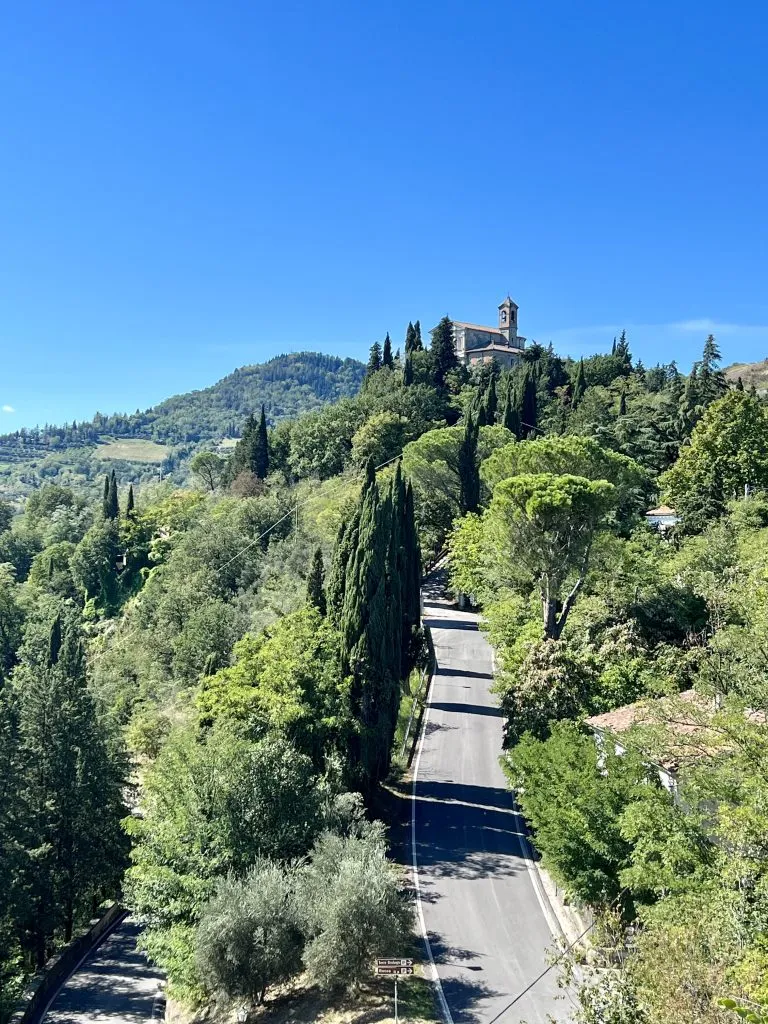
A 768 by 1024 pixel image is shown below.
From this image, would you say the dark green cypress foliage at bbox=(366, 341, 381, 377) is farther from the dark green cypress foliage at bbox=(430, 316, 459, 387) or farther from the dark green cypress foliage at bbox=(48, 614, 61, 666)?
the dark green cypress foliage at bbox=(48, 614, 61, 666)

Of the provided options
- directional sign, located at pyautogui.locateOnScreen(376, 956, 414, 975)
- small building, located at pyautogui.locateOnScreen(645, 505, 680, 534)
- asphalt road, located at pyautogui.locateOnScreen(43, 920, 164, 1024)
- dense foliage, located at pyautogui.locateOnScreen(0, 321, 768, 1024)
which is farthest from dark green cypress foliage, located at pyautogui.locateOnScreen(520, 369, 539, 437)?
directional sign, located at pyautogui.locateOnScreen(376, 956, 414, 975)

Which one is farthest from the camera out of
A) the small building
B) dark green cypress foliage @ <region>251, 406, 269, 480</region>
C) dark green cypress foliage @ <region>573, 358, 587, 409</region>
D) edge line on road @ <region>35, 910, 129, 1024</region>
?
dark green cypress foliage @ <region>251, 406, 269, 480</region>

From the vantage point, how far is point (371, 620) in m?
28.3

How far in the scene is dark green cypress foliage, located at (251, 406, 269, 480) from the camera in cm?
8794

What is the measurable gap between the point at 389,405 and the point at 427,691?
145 ft

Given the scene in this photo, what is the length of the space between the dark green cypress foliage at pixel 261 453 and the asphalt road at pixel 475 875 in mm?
51992

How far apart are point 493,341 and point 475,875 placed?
11968cm

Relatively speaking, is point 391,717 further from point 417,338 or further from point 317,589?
point 417,338

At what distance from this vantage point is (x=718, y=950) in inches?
467

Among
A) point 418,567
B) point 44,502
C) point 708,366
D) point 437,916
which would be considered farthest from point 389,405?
point 44,502

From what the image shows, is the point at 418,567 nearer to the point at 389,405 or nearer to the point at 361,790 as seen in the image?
the point at 361,790

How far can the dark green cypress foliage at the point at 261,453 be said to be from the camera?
8794cm

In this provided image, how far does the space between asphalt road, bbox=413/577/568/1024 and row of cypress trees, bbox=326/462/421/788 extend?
135 inches

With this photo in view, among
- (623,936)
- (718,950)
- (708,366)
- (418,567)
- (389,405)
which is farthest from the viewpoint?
(389,405)
